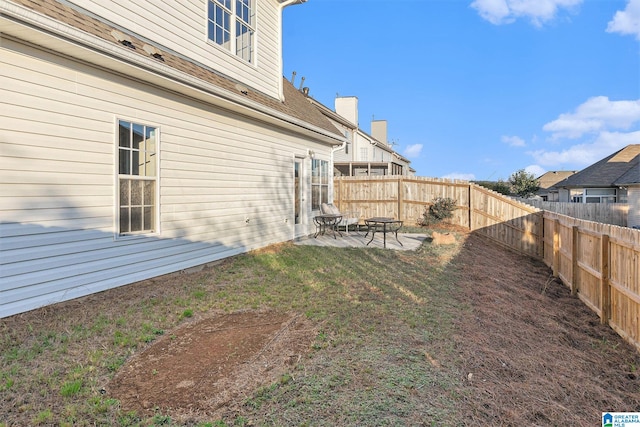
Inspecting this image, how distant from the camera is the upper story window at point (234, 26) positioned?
6.77 m

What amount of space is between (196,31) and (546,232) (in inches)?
379

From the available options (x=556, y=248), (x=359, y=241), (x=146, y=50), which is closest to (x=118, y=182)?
(x=146, y=50)

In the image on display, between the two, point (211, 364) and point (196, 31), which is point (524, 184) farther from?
point (211, 364)

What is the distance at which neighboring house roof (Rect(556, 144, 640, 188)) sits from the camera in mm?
20234

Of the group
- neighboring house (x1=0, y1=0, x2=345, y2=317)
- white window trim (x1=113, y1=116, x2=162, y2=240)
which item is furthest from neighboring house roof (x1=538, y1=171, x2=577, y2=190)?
white window trim (x1=113, y1=116, x2=162, y2=240)

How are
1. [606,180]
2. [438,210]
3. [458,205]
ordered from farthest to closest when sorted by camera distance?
[606,180] < [438,210] < [458,205]

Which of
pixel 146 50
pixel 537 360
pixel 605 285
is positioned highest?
pixel 146 50

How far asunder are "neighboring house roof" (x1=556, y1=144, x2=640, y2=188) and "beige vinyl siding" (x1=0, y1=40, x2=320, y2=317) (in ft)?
77.1

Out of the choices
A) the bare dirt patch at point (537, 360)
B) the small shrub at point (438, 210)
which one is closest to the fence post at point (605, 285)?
the bare dirt patch at point (537, 360)

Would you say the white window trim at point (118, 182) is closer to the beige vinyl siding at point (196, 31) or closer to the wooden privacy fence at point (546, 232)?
the beige vinyl siding at point (196, 31)

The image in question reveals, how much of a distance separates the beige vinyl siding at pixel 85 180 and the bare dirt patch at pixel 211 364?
1737mm

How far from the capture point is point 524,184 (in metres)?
30.6

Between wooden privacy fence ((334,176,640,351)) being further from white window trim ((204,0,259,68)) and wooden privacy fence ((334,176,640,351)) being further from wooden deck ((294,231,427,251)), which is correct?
white window trim ((204,0,259,68))

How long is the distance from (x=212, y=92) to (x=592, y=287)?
6997mm
